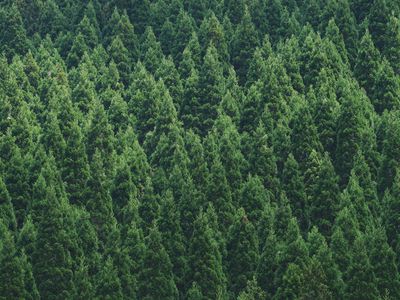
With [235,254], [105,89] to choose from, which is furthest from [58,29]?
[235,254]

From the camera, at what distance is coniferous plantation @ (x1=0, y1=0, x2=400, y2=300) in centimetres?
5847

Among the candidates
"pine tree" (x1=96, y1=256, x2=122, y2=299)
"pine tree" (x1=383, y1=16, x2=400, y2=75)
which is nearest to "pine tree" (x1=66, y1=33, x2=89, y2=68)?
"pine tree" (x1=383, y1=16, x2=400, y2=75)

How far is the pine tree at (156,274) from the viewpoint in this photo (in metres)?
58.5

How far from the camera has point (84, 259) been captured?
197 ft

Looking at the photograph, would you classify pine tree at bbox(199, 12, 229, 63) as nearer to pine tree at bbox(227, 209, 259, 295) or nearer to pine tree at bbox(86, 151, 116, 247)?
pine tree at bbox(86, 151, 116, 247)

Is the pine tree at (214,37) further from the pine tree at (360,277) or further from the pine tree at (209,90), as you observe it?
the pine tree at (360,277)

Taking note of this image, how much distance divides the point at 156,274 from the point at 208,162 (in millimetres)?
8591

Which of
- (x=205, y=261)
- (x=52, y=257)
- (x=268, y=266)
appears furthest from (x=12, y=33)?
(x=268, y=266)

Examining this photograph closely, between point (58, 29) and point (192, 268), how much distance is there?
32748 mm

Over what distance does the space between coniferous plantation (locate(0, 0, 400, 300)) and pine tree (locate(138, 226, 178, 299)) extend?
65 mm

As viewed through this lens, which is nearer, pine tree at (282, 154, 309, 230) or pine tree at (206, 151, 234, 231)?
pine tree at (206, 151, 234, 231)

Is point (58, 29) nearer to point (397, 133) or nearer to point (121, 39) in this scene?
point (121, 39)

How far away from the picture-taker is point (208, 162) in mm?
65062

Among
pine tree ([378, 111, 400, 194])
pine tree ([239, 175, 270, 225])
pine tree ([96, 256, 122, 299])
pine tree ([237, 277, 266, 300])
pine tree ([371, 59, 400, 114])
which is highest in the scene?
pine tree ([371, 59, 400, 114])
